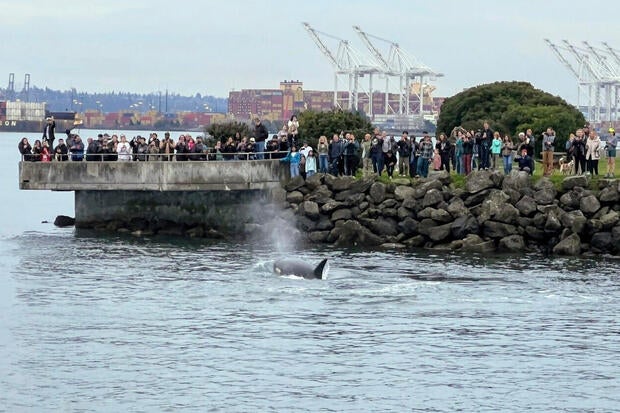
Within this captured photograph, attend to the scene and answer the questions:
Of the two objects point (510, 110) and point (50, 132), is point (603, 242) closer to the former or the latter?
point (50, 132)

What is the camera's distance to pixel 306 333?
3694 centimetres

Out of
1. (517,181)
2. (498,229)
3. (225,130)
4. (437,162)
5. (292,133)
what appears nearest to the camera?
(498,229)

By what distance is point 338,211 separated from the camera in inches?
2233

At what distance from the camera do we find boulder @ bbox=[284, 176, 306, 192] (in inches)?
2297

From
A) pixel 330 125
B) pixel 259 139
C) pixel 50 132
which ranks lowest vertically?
pixel 259 139

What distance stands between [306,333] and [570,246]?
59.1ft

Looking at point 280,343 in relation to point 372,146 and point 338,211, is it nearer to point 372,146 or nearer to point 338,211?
point 338,211

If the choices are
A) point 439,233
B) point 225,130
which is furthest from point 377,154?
point 225,130

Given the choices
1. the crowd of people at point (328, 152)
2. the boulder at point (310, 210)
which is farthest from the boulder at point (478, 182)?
the boulder at point (310, 210)

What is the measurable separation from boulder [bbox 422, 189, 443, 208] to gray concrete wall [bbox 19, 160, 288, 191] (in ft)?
21.8

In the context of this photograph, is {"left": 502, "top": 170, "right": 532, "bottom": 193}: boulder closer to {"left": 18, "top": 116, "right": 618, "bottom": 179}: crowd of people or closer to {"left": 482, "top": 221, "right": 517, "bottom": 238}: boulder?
{"left": 482, "top": 221, "right": 517, "bottom": 238}: boulder

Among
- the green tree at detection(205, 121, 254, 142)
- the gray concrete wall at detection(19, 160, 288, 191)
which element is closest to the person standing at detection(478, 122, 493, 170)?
the gray concrete wall at detection(19, 160, 288, 191)

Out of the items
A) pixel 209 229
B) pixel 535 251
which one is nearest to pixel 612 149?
pixel 535 251

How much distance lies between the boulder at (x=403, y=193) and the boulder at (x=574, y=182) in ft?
18.7
